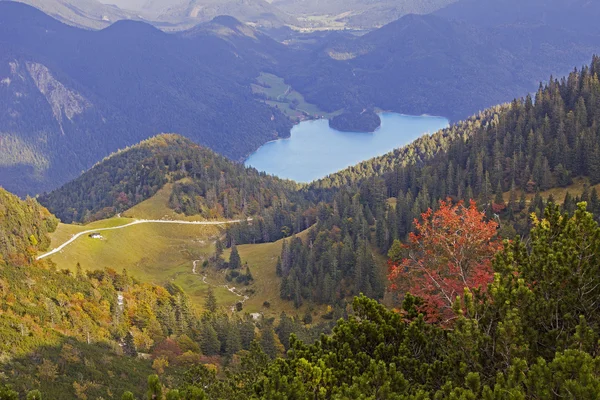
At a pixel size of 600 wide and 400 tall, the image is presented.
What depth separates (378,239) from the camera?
12619 centimetres

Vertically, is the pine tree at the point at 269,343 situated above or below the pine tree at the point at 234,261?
below

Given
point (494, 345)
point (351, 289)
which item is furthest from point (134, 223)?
point (494, 345)

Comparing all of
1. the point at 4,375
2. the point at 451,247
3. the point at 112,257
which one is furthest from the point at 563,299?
the point at 112,257

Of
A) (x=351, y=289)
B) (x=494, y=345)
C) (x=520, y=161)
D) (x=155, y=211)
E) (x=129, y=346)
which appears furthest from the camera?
(x=155, y=211)

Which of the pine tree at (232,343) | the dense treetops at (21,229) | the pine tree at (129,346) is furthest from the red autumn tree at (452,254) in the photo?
the dense treetops at (21,229)

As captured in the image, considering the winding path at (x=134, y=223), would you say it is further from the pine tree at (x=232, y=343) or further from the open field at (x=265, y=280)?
the pine tree at (x=232, y=343)

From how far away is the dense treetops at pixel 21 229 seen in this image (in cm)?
9838

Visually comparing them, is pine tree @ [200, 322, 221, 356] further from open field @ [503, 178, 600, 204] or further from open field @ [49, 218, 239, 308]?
open field @ [503, 178, 600, 204]

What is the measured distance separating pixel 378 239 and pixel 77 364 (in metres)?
81.6

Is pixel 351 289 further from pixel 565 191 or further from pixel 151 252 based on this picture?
pixel 151 252

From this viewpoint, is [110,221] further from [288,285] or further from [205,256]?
[288,285]

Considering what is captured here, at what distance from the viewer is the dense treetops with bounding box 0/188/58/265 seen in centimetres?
9838

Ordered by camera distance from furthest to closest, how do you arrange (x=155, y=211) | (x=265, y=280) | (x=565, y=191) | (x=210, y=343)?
(x=155, y=211), (x=265, y=280), (x=565, y=191), (x=210, y=343)

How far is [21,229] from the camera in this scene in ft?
368
